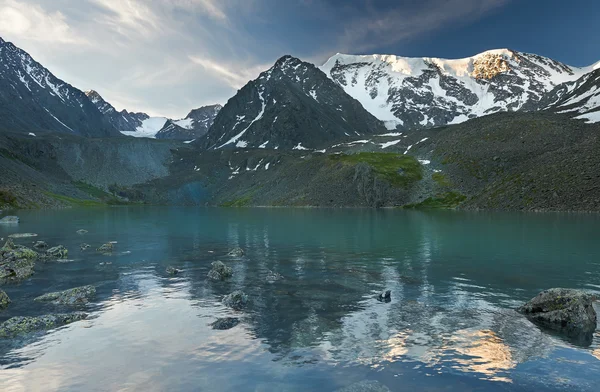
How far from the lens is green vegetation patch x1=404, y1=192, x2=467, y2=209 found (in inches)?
6373

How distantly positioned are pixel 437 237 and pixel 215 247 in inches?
1430

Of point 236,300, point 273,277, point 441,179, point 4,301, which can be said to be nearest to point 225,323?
point 236,300

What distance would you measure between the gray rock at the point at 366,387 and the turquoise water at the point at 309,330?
431 mm

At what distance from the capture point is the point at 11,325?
70.1ft

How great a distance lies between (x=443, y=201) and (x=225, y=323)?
158459 mm

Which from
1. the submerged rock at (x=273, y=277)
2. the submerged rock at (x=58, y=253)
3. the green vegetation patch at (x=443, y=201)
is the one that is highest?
the green vegetation patch at (x=443, y=201)

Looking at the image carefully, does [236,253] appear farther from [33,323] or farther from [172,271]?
[33,323]

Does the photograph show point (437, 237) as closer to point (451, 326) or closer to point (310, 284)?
point (310, 284)

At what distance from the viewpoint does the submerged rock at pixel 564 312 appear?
70.3 ft

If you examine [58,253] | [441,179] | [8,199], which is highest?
[441,179]

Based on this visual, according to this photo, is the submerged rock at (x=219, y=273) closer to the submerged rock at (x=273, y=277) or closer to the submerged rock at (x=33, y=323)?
the submerged rock at (x=273, y=277)

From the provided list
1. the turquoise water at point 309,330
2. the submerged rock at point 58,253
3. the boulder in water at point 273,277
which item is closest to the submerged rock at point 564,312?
the turquoise water at point 309,330

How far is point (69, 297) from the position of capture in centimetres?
2752

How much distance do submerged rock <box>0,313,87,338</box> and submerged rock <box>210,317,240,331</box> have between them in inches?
327
